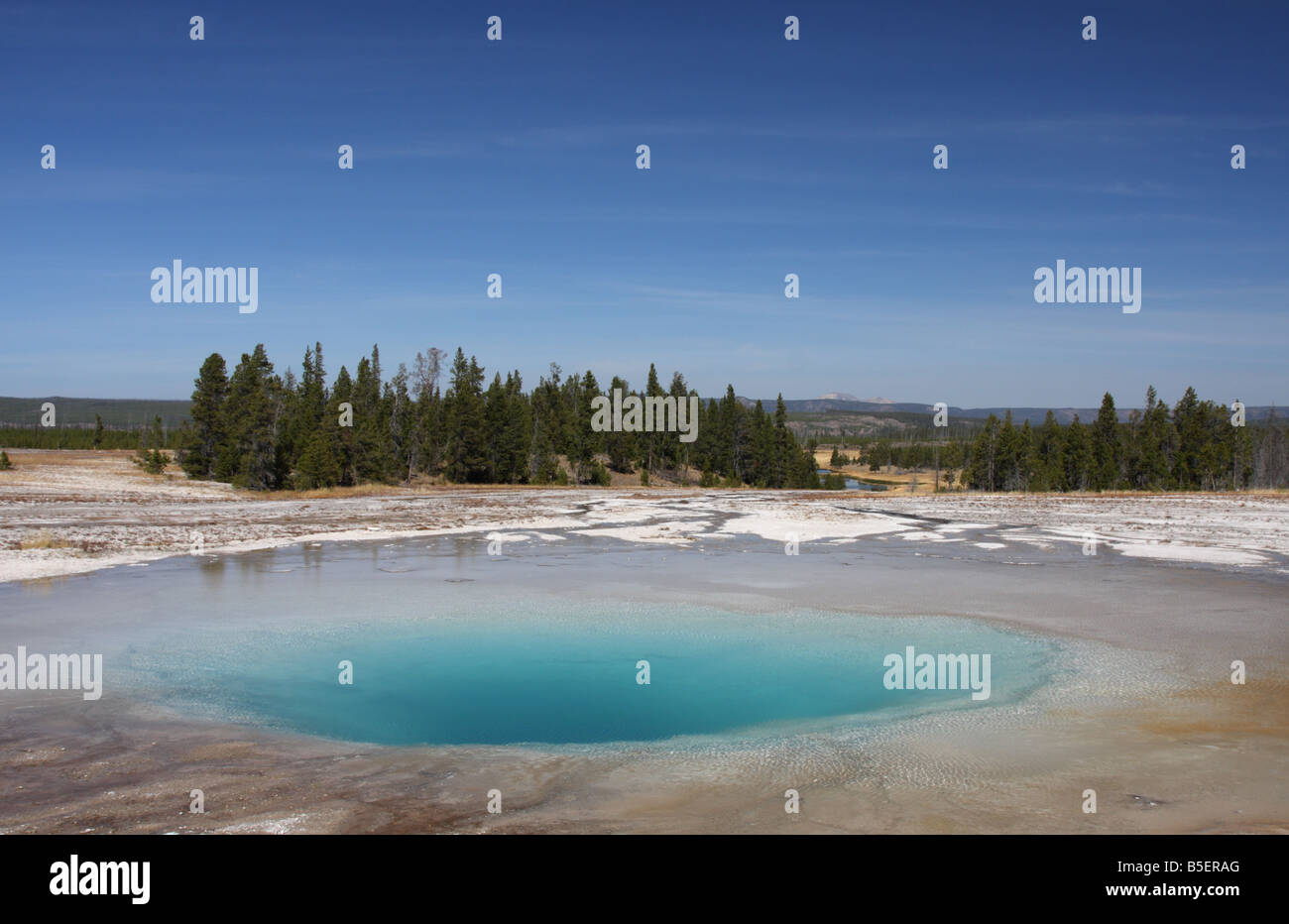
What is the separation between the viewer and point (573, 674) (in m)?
10.9

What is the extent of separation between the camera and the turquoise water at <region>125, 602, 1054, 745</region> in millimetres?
8969

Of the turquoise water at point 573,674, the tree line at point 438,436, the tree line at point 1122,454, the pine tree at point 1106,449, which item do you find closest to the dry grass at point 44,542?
the turquoise water at point 573,674

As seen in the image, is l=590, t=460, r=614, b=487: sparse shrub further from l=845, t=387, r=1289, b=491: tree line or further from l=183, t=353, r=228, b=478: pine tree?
l=845, t=387, r=1289, b=491: tree line

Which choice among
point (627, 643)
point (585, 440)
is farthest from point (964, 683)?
point (585, 440)

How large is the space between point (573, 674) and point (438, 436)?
6478 cm

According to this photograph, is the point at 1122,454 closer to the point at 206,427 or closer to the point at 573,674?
the point at 206,427

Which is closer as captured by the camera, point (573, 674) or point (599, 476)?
point (573, 674)

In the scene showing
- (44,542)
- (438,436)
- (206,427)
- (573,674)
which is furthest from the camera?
(438,436)

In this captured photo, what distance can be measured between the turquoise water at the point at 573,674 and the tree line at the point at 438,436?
43.5 meters

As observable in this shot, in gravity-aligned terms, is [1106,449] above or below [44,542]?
above

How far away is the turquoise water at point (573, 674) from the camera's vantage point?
897cm

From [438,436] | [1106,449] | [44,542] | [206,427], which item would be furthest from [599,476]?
[44,542]
